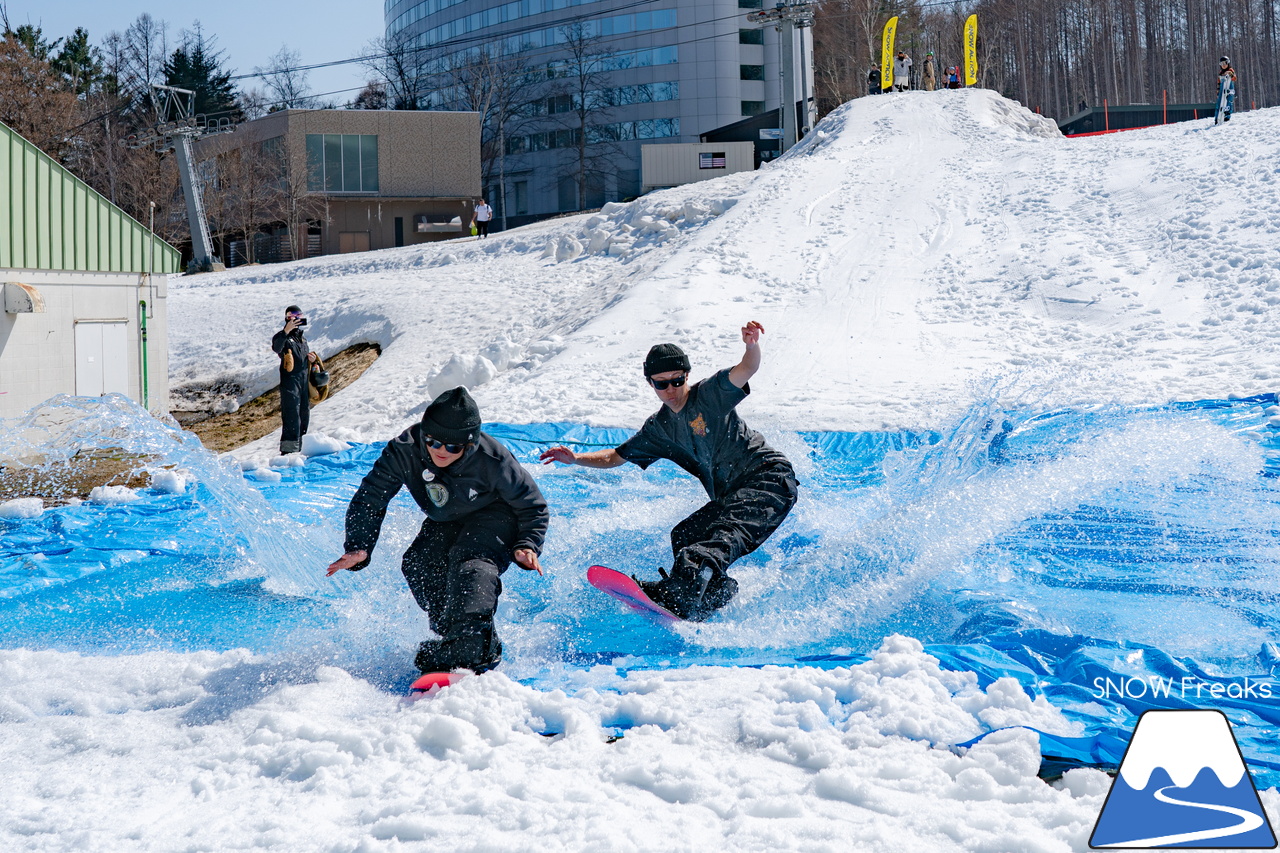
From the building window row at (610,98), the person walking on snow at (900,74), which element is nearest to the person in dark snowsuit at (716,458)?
the person walking on snow at (900,74)

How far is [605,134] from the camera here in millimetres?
62969

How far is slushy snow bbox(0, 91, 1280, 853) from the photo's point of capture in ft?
10.1

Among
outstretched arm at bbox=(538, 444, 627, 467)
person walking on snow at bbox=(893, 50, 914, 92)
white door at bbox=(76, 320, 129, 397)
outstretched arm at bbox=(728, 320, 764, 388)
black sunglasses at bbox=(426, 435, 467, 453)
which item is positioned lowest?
→ outstretched arm at bbox=(538, 444, 627, 467)

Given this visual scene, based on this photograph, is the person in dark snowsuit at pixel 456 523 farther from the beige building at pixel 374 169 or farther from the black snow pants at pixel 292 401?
the beige building at pixel 374 169

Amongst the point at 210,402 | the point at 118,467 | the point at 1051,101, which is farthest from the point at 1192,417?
the point at 1051,101

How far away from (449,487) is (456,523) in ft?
0.77

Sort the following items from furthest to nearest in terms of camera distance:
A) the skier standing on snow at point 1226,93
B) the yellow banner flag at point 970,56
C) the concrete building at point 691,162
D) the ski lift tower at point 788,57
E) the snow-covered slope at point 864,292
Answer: the concrete building at point 691,162 < the yellow banner flag at point 970,56 < the ski lift tower at point 788,57 < the skier standing on snow at point 1226,93 < the snow-covered slope at point 864,292

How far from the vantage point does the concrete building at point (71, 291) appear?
13391 mm

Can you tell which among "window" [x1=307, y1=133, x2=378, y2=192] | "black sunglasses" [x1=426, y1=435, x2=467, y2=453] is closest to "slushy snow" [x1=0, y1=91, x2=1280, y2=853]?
"black sunglasses" [x1=426, y1=435, x2=467, y2=453]

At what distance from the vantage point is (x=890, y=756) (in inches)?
135

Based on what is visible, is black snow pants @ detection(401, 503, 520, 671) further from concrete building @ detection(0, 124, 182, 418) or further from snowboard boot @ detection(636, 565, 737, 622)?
concrete building @ detection(0, 124, 182, 418)

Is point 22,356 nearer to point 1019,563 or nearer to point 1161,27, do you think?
point 1019,563

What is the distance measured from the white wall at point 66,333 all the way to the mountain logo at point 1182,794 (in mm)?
14229

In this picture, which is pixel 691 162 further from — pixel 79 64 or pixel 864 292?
pixel 79 64
